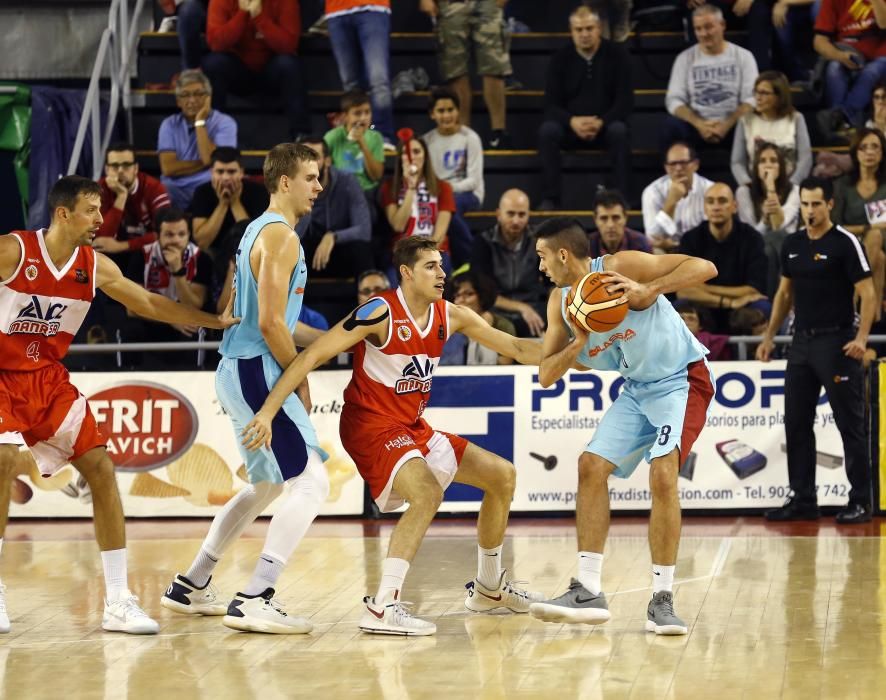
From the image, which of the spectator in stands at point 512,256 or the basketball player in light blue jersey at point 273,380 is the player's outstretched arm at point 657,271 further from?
the spectator in stands at point 512,256

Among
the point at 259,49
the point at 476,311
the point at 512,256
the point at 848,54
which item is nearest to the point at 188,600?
the point at 476,311

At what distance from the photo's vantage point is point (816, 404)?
385 inches

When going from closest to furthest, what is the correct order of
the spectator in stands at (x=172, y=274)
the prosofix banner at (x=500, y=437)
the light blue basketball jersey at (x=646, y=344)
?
the light blue basketball jersey at (x=646, y=344), the prosofix banner at (x=500, y=437), the spectator in stands at (x=172, y=274)

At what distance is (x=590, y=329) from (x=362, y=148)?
6137mm

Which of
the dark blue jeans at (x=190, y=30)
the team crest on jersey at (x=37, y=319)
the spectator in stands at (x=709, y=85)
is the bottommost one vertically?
the team crest on jersey at (x=37, y=319)

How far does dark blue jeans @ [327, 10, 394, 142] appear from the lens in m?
12.6

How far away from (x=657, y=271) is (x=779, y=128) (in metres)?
6.31

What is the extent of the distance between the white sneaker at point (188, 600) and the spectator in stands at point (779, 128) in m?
7.03

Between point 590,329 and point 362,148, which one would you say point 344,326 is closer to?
point 590,329

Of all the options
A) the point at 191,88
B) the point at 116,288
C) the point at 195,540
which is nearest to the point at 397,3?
the point at 191,88

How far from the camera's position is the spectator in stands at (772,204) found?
37.8 feet

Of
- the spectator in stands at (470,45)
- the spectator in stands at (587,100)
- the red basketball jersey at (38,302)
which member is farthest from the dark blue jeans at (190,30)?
the red basketball jersey at (38,302)

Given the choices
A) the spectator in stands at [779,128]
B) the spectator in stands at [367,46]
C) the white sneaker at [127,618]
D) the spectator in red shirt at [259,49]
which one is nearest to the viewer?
the white sneaker at [127,618]

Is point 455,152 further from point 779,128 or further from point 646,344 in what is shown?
point 646,344
